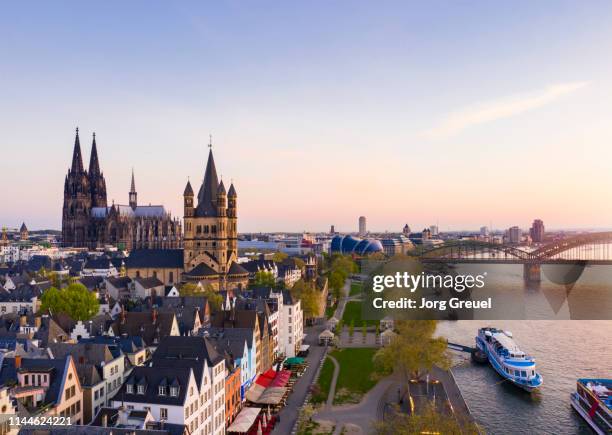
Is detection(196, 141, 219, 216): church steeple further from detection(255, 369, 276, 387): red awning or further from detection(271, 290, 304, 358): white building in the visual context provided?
detection(255, 369, 276, 387): red awning

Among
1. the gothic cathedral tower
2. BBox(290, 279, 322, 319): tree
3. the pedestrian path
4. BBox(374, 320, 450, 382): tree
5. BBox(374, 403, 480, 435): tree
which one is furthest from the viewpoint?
the gothic cathedral tower

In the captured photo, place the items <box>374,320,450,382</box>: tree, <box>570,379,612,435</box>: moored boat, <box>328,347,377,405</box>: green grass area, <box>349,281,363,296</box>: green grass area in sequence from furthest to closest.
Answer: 1. <box>349,281,363,296</box>: green grass area
2. <box>374,320,450,382</box>: tree
3. <box>328,347,377,405</box>: green grass area
4. <box>570,379,612,435</box>: moored boat

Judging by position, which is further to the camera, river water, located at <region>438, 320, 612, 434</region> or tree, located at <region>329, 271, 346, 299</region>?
tree, located at <region>329, 271, 346, 299</region>

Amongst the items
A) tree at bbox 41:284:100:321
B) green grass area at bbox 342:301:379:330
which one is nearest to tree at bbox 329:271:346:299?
green grass area at bbox 342:301:379:330

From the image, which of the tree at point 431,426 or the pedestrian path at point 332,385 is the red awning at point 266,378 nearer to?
the pedestrian path at point 332,385

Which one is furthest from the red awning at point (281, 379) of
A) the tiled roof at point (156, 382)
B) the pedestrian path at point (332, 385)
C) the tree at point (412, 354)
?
the tiled roof at point (156, 382)

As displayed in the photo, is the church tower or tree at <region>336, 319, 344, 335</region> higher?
the church tower
